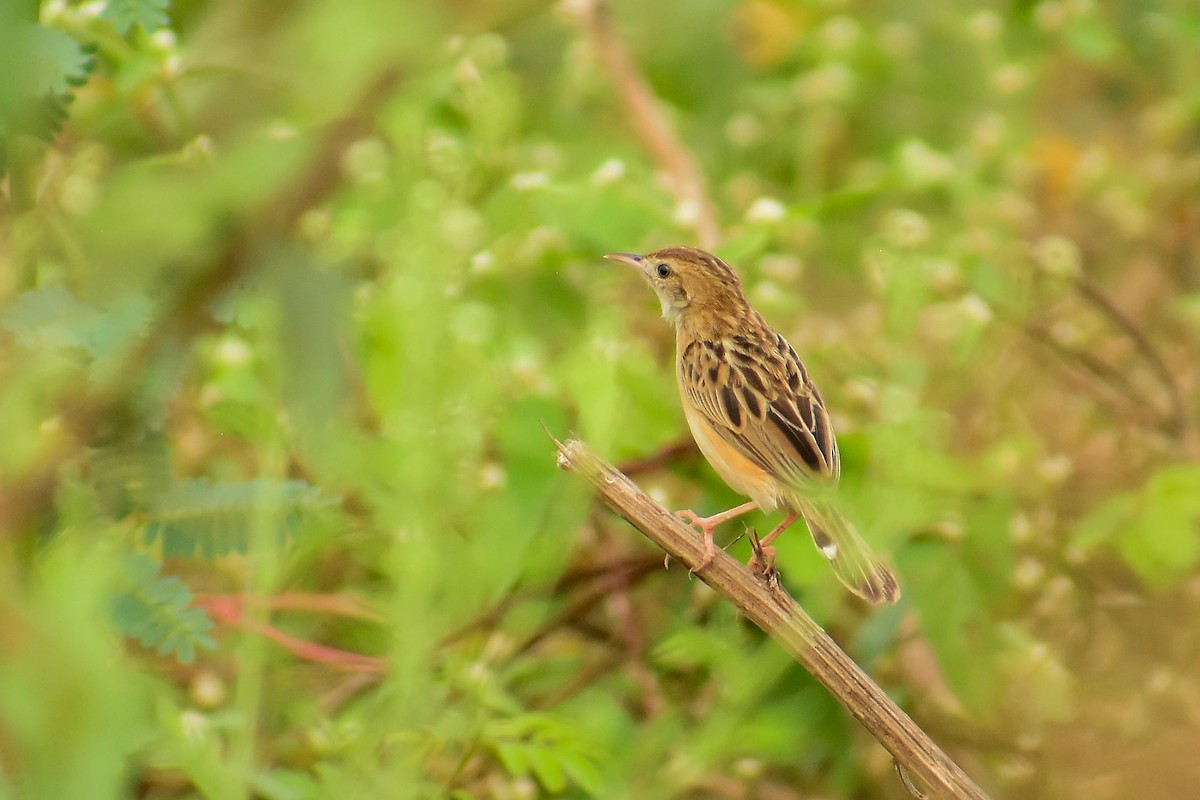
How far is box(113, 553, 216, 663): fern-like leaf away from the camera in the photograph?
266cm

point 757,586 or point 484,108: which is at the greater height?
point 484,108

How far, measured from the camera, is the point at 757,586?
2486 mm

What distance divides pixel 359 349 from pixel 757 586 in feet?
4.27

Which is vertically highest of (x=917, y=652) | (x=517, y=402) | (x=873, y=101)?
(x=517, y=402)

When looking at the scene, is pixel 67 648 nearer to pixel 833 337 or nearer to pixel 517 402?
pixel 517 402

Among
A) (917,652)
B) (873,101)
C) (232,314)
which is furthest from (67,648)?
(873,101)

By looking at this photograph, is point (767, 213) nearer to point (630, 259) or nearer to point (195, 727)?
point (630, 259)

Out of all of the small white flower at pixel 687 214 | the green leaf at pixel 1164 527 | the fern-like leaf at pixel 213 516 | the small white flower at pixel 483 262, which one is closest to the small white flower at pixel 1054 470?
the green leaf at pixel 1164 527

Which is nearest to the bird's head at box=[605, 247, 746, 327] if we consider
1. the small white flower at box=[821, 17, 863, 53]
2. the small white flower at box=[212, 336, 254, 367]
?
the small white flower at box=[212, 336, 254, 367]

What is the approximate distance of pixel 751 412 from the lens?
3.13 metres

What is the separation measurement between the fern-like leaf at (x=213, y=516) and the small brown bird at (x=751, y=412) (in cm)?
78

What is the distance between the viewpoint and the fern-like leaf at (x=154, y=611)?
2.66m

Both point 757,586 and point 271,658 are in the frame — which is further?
point 271,658

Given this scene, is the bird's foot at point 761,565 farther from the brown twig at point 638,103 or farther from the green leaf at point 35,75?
the brown twig at point 638,103
